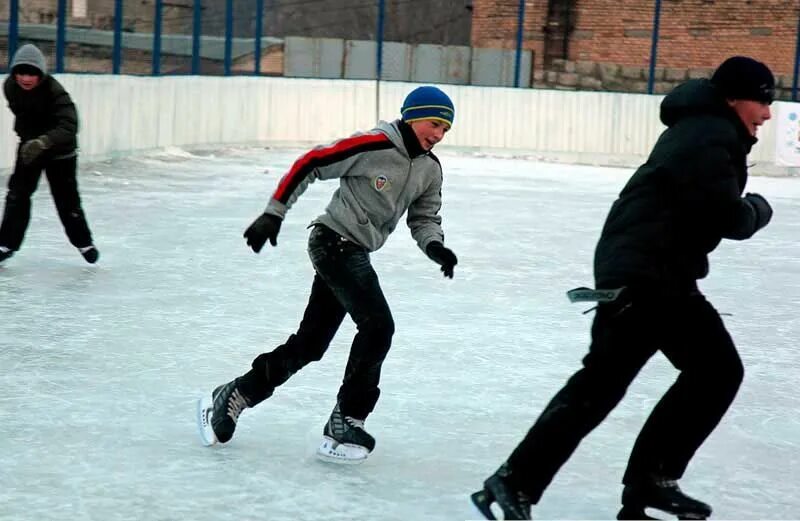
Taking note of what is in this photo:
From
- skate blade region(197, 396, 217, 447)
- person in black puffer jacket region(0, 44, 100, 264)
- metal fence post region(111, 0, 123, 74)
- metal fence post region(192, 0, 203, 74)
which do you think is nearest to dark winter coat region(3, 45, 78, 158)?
person in black puffer jacket region(0, 44, 100, 264)

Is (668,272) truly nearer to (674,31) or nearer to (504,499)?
(504,499)

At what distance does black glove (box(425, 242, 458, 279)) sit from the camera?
4520 millimetres

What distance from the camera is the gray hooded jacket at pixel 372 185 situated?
4.44 m

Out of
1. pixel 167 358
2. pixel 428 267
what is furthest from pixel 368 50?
pixel 167 358

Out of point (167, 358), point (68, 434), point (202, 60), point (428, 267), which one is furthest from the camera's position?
point (202, 60)

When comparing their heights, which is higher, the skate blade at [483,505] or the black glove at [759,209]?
the black glove at [759,209]

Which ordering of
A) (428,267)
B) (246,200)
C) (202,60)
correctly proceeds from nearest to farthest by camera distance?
(428,267) → (246,200) → (202,60)

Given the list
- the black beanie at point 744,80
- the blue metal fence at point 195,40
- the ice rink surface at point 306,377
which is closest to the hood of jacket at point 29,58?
the ice rink surface at point 306,377

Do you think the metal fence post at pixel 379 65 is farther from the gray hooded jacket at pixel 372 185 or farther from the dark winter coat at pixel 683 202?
the dark winter coat at pixel 683 202

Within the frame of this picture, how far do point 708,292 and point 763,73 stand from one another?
17.4 feet

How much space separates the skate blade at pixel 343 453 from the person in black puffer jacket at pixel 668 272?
2.87 feet

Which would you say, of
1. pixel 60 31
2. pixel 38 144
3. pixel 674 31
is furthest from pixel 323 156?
pixel 674 31

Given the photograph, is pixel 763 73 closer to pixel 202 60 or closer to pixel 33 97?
pixel 33 97

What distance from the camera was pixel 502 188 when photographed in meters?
16.2
